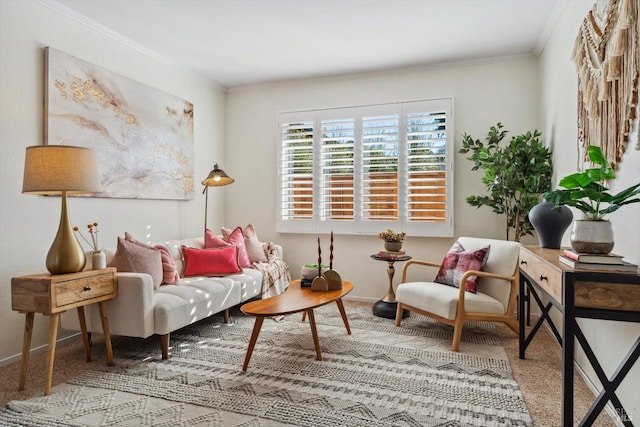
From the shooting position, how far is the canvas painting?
3074mm

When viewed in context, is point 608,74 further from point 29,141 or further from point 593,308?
point 29,141

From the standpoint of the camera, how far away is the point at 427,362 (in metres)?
2.75

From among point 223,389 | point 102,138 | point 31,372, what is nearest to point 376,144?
point 102,138

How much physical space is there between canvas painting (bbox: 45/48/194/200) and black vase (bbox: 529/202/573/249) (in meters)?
3.51

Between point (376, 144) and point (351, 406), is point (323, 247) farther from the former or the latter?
point (351, 406)

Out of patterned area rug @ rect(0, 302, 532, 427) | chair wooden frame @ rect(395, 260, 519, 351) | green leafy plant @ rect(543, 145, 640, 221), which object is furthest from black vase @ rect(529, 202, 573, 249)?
patterned area rug @ rect(0, 302, 532, 427)

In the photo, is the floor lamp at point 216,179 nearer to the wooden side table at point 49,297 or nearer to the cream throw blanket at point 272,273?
the cream throw blanket at point 272,273

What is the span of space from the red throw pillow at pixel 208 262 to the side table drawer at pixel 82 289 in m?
1.02

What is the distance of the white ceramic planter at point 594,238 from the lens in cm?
177

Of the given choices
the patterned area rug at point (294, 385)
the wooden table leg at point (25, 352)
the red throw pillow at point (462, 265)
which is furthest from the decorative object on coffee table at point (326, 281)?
the wooden table leg at point (25, 352)

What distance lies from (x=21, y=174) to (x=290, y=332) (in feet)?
8.10

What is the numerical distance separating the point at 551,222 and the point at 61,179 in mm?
3100

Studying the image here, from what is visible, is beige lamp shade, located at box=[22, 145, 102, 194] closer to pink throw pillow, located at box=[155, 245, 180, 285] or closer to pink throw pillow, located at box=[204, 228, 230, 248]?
pink throw pillow, located at box=[155, 245, 180, 285]

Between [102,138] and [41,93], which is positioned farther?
[102,138]
